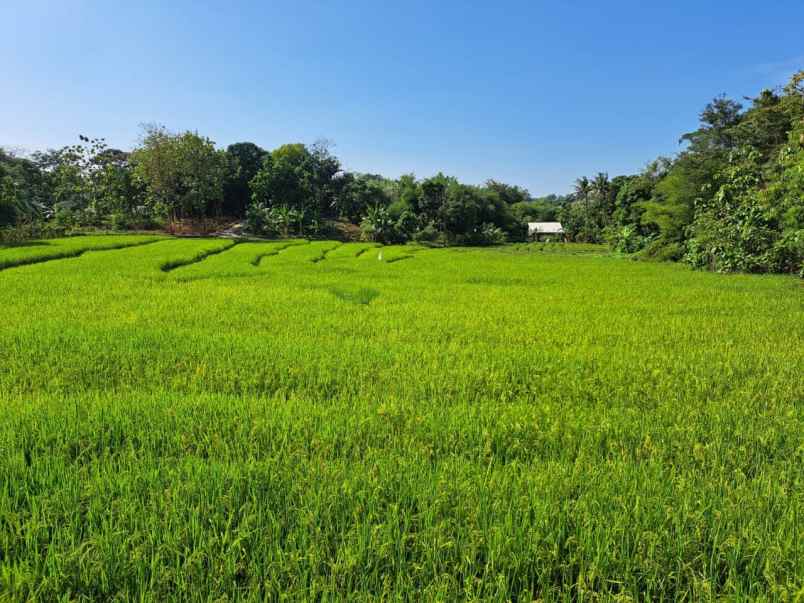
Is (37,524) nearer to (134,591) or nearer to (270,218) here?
(134,591)

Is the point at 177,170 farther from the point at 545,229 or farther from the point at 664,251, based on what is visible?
the point at 545,229

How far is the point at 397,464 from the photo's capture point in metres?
2.42

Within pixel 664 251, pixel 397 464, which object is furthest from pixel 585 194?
pixel 397 464

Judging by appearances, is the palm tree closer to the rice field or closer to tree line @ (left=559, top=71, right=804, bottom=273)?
tree line @ (left=559, top=71, right=804, bottom=273)

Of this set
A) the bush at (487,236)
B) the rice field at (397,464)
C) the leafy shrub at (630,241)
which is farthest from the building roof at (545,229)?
the rice field at (397,464)

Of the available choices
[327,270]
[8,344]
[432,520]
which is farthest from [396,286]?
[432,520]

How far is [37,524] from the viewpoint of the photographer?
179 cm

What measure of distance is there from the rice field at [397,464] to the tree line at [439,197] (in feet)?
44.2

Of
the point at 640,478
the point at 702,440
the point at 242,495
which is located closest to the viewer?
the point at 242,495

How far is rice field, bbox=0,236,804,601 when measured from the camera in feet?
5.48

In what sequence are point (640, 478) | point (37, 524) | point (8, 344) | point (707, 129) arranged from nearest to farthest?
point (37, 524) → point (640, 478) → point (8, 344) → point (707, 129)

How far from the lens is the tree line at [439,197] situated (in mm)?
17438

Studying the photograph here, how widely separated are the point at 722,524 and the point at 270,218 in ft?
143

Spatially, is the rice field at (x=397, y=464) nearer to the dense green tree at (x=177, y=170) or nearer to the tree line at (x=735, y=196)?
the tree line at (x=735, y=196)
